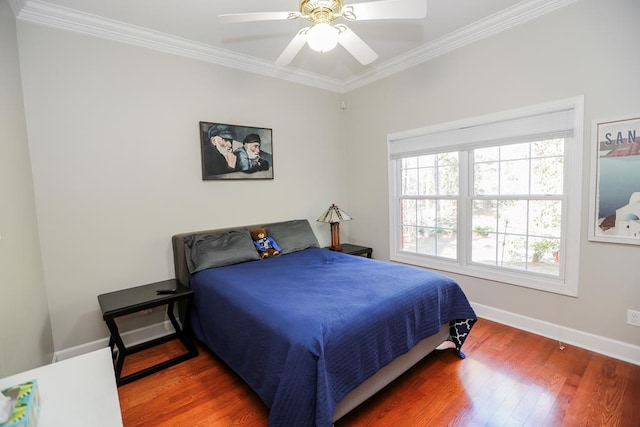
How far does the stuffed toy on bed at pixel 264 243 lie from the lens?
3.09 m

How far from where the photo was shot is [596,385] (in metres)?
1.92

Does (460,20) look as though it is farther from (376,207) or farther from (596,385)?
(596,385)

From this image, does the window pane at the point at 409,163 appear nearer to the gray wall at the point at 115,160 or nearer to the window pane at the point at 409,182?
the window pane at the point at 409,182

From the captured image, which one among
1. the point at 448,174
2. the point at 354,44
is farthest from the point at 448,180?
the point at 354,44

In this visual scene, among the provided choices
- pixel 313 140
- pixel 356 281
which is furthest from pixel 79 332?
pixel 313 140

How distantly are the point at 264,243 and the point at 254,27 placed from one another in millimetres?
2003

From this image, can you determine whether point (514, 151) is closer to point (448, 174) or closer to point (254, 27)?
point (448, 174)

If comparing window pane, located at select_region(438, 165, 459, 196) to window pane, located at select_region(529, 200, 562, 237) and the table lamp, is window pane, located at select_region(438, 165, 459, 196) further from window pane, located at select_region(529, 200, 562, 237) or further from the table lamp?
the table lamp

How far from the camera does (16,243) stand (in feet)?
5.64

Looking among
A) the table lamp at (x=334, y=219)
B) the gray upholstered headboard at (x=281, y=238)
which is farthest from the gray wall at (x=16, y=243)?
the table lamp at (x=334, y=219)

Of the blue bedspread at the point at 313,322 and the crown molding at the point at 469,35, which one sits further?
the crown molding at the point at 469,35

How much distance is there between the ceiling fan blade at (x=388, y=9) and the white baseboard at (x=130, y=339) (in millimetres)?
2937

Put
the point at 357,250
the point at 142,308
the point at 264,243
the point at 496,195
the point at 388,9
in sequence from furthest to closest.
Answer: the point at 357,250 → the point at 264,243 → the point at 496,195 → the point at 142,308 → the point at 388,9

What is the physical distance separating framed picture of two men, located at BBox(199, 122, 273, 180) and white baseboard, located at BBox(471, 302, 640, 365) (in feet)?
8.85
